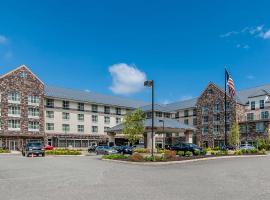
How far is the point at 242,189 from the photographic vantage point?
13.5 metres

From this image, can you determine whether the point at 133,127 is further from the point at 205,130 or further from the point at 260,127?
the point at 205,130

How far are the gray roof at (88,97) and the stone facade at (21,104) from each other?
12.7ft

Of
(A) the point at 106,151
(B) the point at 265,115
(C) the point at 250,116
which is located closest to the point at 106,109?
(C) the point at 250,116

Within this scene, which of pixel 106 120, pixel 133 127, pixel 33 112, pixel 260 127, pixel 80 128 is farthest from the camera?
pixel 106 120

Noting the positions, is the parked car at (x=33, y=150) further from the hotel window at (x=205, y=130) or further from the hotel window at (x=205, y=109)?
the hotel window at (x=205, y=109)

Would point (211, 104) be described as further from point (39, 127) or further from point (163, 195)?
point (163, 195)

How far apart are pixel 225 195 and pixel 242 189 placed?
1.71 m

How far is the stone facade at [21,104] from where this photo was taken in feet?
213

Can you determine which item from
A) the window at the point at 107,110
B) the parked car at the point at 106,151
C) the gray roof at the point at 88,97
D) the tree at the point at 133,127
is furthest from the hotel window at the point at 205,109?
the parked car at the point at 106,151

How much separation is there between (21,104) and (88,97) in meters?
18.0

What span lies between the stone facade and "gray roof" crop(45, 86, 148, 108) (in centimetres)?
389

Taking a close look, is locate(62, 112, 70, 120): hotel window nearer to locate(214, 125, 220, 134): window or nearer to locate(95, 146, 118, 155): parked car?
locate(95, 146, 118, 155): parked car

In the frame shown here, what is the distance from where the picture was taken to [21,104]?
67438 millimetres

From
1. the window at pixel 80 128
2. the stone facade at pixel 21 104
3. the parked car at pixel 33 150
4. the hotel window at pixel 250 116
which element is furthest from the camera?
the window at pixel 80 128
